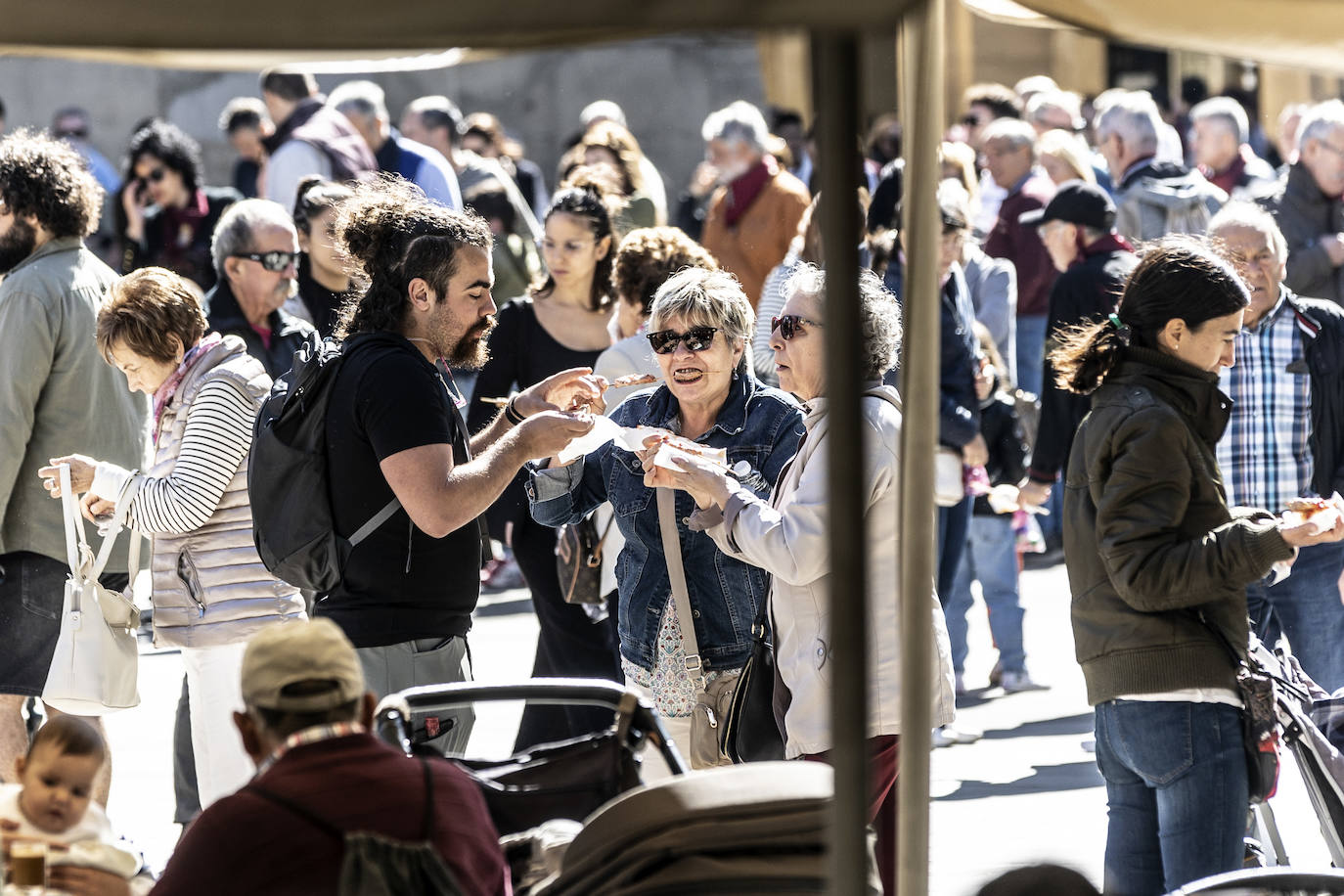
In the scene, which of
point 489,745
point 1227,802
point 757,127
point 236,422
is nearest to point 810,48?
point 1227,802

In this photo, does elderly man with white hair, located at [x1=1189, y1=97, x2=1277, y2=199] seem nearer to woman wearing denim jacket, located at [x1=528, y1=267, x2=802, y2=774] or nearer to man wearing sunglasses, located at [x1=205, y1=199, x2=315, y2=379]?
man wearing sunglasses, located at [x1=205, y1=199, x2=315, y2=379]

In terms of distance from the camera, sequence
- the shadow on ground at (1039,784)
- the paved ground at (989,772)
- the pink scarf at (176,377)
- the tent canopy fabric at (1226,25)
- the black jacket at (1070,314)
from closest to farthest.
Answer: the tent canopy fabric at (1226,25), the pink scarf at (176,377), the paved ground at (989,772), the shadow on ground at (1039,784), the black jacket at (1070,314)

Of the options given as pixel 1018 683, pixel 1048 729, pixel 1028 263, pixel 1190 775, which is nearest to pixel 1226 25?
pixel 1190 775

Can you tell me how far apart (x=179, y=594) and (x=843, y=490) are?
2.29 meters

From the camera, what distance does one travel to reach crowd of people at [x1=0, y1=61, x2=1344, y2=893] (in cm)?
248

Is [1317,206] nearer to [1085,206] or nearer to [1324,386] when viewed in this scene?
[1085,206]

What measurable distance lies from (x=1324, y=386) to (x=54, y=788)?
3.67 meters

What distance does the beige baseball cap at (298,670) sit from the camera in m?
2.28

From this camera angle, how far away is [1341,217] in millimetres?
6410

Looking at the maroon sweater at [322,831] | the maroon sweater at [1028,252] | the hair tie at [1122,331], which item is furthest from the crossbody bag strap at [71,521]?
the maroon sweater at [1028,252]

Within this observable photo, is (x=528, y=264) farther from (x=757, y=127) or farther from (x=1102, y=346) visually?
(x=1102, y=346)

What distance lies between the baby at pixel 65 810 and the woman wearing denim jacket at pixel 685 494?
1.51 meters

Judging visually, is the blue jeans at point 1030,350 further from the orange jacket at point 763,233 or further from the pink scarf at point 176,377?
the pink scarf at point 176,377

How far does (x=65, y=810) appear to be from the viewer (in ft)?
7.83
